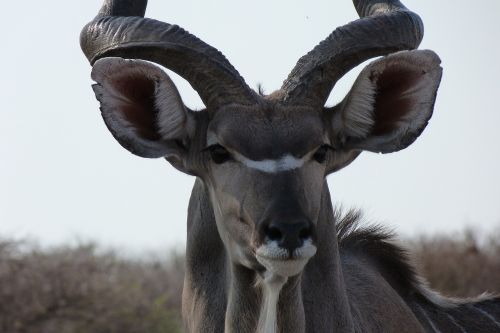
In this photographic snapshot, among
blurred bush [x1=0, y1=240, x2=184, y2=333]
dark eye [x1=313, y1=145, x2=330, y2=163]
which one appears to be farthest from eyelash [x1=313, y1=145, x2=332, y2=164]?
blurred bush [x1=0, y1=240, x2=184, y2=333]

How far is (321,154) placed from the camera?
656cm

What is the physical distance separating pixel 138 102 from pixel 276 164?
87 centimetres

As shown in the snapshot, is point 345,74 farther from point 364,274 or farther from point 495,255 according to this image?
point 495,255

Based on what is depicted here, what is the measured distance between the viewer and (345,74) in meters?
6.90

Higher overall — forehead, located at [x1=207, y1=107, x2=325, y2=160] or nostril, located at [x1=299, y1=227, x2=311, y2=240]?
forehead, located at [x1=207, y1=107, x2=325, y2=160]

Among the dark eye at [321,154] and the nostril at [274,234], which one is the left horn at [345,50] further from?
the nostril at [274,234]

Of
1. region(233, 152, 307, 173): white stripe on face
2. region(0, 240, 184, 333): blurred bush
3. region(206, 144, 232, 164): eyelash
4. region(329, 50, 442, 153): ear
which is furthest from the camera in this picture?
region(0, 240, 184, 333): blurred bush

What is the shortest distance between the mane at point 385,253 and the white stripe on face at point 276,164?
177 centimetres

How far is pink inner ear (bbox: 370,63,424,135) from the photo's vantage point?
6852 mm

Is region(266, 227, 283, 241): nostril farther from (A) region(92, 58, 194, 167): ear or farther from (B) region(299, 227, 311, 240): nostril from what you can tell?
(A) region(92, 58, 194, 167): ear

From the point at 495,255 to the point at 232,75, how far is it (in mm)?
13710

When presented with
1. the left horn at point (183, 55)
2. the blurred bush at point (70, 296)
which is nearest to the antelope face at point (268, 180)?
the left horn at point (183, 55)


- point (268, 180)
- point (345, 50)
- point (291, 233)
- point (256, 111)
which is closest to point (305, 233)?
point (291, 233)

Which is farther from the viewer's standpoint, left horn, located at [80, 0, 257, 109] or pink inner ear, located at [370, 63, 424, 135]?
pink inner ear, located at [370, 63, 424, 135]
